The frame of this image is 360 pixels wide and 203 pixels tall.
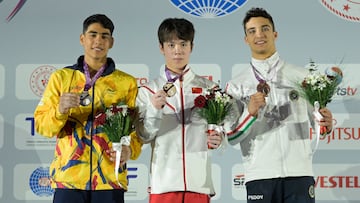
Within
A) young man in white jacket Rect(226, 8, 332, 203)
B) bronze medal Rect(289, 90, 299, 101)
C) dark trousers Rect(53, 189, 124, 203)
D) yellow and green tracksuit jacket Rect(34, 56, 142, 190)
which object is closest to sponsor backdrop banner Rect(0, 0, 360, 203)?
young man in white jacket Rect(226, 8, 332, 203)

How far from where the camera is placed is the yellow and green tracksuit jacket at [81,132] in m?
3.44

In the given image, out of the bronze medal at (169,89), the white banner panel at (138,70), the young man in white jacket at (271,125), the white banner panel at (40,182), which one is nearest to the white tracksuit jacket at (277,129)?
the young man in white jacket at (271,125)

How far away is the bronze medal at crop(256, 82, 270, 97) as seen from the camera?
143 inches

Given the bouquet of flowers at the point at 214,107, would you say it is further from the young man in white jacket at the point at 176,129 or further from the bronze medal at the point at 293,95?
the bronze medal at the point at 293,95

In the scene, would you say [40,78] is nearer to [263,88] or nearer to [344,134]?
[263,88]

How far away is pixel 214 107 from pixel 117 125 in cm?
53

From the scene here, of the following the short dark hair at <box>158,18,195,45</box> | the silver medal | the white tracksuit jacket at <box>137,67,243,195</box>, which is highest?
the short dark hair at <box>158,18,195,45</box>

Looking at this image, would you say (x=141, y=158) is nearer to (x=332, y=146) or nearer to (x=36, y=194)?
(x=36, y=194)

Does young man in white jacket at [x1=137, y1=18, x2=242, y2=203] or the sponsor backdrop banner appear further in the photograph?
the sponsor backdrop banner

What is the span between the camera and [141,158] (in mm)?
4434

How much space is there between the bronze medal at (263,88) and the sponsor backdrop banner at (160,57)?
0.75m

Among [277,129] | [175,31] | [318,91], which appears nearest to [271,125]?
[277,129]

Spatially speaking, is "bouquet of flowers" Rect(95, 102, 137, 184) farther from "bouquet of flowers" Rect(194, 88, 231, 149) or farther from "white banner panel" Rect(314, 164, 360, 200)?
"white banner panel" Rect(314, 164, 360, 200)

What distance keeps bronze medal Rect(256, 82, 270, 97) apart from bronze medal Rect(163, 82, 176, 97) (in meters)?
0.48
